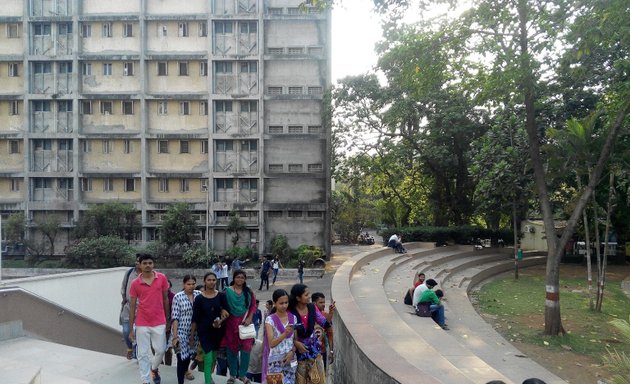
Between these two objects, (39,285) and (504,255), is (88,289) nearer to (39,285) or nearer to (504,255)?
(39,285)

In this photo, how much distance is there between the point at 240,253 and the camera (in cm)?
2347

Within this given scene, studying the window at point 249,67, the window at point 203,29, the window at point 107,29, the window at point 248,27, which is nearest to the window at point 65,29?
the window at point 107,29

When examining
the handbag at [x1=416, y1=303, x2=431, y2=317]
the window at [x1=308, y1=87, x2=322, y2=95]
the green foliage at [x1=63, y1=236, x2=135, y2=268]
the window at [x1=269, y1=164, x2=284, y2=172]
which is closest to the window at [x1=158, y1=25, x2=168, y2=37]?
the window at [x1=308, y1=87, x2=322, y2=95]

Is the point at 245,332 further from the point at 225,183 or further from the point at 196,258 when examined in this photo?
the point at 225,183

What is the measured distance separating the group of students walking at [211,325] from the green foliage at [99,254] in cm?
1831

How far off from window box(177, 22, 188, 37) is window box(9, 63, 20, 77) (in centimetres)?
921

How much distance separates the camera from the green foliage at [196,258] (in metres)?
22.2

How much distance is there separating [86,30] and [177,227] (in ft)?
41.0

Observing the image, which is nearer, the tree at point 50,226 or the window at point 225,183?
the tree at point 50,226

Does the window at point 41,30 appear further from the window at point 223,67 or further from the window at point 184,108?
the window at point 223,67

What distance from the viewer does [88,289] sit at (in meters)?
9.09

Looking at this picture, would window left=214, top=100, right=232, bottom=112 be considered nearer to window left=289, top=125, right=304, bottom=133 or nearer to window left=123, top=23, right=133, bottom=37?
window left=289, top=125, right=304, bottom=133

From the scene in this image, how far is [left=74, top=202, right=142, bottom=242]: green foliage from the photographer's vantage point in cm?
2344

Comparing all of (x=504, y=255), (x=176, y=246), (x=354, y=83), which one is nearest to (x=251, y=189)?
(x=176, y=246)
